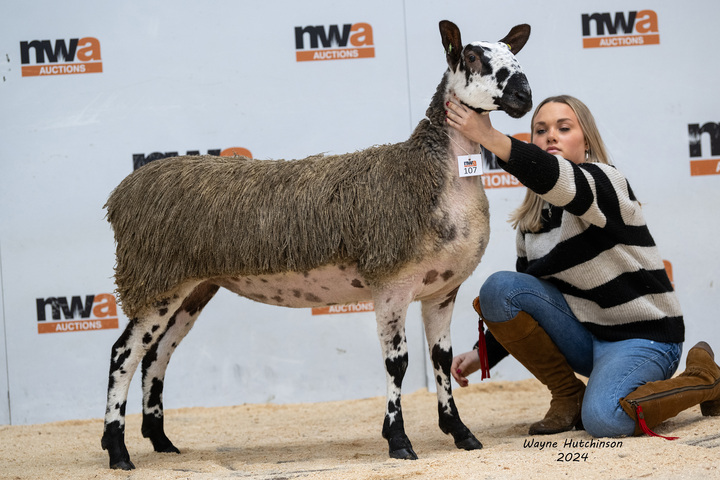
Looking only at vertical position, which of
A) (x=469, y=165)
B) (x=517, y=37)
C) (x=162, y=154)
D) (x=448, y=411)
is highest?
(x=517, y=37)

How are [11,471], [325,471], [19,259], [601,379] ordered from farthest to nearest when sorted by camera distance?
[19,259]
[11,471]
[601,379]
[325,471]

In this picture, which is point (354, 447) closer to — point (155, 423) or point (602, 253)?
point (155, 423)

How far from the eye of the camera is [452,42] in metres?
3.32

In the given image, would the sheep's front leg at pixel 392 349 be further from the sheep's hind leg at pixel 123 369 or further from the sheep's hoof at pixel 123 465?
the sheep's hoof at pixel 123 465

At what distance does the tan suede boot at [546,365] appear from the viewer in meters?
3.50

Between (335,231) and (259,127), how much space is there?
7.98ft

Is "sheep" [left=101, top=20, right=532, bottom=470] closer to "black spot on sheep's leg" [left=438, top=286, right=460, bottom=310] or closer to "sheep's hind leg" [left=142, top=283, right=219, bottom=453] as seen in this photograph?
"black spot on sheep's leg" [left=438, top=286, right=460, bottom=310]

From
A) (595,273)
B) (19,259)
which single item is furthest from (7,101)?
(595,273)

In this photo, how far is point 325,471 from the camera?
9.76ft

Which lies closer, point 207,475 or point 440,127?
point 207,475

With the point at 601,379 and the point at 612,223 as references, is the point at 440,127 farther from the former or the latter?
the point at 601,379

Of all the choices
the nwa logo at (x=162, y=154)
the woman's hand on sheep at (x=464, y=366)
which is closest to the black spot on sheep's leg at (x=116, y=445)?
the woman's hand on sheep at (x=464, y=366)

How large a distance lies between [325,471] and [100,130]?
3581mm

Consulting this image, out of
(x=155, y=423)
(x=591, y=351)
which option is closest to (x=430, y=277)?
(x=591, y=351)
